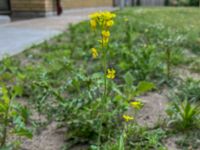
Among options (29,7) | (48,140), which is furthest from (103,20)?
(29,7)

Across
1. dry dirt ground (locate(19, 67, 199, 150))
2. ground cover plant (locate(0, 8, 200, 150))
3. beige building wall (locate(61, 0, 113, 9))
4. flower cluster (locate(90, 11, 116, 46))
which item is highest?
flower cluster (locate(90, 11, 116, 46))

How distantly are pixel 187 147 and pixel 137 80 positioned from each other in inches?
43.7

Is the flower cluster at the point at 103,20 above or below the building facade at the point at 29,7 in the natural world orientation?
above

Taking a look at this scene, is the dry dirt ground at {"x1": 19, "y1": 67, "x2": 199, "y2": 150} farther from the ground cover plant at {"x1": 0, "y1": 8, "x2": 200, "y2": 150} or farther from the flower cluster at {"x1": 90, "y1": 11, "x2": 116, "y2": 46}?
the flower cluster at {"x1": 90, "y1": 11, "x2": 116, "y2": 46}

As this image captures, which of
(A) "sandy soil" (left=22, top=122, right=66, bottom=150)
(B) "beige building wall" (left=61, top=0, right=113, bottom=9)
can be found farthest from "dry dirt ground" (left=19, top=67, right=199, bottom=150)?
(B) "beige building wall" (left=61, top=0, right=113, bottom=9)

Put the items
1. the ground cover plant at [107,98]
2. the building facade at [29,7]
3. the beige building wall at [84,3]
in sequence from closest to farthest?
the ground cover plant at [107,98] < the building facade at [29,7] < the beige building wall at [84,3]

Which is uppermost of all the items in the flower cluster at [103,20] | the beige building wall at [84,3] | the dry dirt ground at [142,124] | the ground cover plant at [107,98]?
the flower cluster at [103,20]

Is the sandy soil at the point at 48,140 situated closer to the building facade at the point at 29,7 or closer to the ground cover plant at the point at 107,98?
the ground cover plant at the point at 107,98

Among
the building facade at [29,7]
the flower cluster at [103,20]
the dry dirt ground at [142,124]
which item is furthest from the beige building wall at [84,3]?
the flower cluster at [103,20]

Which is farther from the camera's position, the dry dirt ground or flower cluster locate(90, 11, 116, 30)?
the dry dirt ground

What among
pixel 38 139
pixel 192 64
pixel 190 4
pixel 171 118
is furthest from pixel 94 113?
pixel 190 4

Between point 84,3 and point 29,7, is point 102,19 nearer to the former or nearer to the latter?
point 29,7

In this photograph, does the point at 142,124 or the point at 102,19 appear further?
the point at 142,124

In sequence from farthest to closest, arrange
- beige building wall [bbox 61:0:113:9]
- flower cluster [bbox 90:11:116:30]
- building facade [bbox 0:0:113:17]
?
beige building wall [bbox 61:0:113:9]
building facade [bbox 0:0:113:17]
flower cluster [bbox 90:11:116:30]
